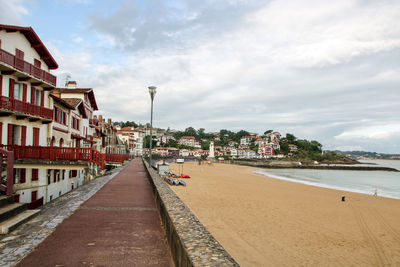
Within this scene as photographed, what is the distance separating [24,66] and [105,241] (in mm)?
14545

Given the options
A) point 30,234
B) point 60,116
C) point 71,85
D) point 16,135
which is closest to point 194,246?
point 30,234

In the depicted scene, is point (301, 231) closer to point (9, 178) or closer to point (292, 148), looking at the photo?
point (9, 178)

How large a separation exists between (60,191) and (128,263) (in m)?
20.1

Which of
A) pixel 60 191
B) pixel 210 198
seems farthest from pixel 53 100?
pixel 210 198

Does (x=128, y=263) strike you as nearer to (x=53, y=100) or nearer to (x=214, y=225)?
(x=214, y=225)

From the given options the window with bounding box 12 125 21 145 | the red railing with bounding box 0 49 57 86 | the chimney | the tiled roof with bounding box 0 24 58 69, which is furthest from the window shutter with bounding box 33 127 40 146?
the chimney

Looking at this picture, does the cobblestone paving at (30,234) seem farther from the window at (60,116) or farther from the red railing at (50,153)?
the window at (60,116)

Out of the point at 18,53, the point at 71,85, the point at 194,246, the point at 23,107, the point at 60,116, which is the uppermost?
the point at 71,85

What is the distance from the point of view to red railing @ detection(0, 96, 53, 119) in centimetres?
1510

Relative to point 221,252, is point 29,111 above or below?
above

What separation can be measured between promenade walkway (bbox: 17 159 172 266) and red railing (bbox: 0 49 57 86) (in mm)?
10566

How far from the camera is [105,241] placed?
6684mm

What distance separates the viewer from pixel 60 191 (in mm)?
22562

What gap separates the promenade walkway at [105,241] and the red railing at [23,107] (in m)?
9.11
